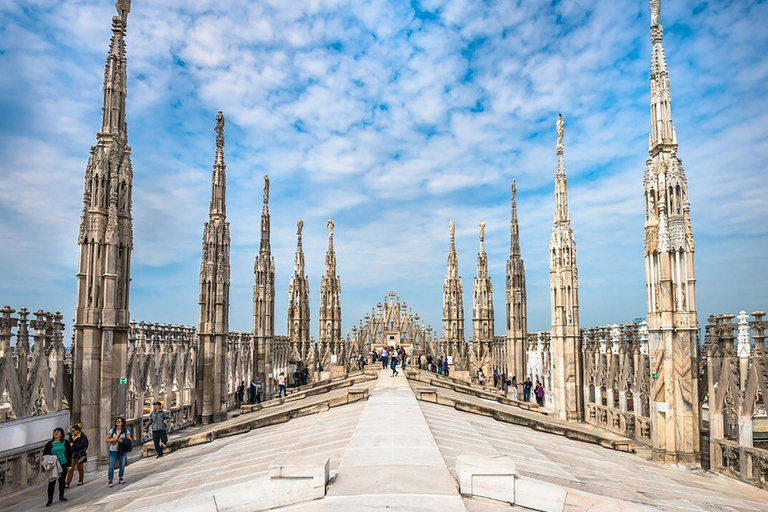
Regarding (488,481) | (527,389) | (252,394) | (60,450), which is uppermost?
(488,481)

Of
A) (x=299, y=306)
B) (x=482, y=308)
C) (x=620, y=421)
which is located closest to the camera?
(x=620, y=421)

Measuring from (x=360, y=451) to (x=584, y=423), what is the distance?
20.8 metres

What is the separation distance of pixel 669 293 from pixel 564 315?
32.4 ft

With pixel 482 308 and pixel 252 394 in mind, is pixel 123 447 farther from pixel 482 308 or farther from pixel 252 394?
pixel 482 308

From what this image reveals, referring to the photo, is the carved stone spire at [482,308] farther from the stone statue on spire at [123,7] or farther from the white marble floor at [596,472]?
the stone statue on spire at [123,7]

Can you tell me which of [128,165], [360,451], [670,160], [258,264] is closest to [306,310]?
[258,264]

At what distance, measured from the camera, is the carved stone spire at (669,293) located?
15711mm

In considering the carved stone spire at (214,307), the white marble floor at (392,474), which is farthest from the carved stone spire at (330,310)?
the white marble floor at (392,474)

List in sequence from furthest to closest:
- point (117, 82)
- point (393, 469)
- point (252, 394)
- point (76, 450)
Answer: point (252, 394) < point (117, 82) < point (76, 450) < point (393, 469)

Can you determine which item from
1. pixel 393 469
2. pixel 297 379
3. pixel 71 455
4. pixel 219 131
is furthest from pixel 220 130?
pixel 393 469

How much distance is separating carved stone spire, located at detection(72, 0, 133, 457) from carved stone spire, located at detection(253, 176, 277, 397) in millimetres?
17707

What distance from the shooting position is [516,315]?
119 ft

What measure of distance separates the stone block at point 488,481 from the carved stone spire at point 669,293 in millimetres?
12493

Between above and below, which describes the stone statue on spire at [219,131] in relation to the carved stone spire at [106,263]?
above
